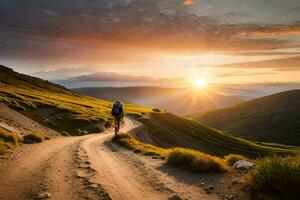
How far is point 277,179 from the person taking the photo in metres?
10.8

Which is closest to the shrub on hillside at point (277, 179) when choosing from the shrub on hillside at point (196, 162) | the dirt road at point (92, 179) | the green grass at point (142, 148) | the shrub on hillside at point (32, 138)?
the dirt road at point (92, 179)

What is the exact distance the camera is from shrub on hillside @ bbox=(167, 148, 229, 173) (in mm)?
15344

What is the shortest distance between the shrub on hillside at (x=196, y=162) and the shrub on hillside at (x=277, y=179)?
12.0ft

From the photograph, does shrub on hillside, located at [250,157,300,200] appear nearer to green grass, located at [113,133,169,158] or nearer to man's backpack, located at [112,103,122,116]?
green grass, located at [113,133,169,158]

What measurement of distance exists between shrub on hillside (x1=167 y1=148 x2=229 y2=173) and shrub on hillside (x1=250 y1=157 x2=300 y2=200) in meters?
3.65

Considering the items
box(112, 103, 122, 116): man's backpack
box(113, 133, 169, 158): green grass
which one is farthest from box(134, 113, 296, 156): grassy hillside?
box(113, 133, 169, 158): green grass

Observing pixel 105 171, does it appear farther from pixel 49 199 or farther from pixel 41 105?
pixel 41 105

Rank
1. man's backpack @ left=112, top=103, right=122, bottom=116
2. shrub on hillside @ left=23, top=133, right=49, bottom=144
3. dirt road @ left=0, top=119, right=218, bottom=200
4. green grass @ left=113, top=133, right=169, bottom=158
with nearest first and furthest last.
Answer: dirt road @ left=0, top=119, right=218, bottom=200
green grass @ left=113, top=133, right=169, bottom=158
shrub on hillside @ left=23, top=133, right=49, bottom=144
man's backpack @ left=112, top=103, right=122, bottom=116

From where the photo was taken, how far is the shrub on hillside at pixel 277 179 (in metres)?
10.4

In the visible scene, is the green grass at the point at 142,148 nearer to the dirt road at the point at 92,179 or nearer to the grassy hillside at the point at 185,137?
the dirt road at the point at 92,179

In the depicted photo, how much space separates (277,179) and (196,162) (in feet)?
17.7

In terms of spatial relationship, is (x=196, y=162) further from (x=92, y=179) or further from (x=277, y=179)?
(x=277, y=179)

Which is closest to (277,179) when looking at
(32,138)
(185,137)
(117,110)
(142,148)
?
(142,148)

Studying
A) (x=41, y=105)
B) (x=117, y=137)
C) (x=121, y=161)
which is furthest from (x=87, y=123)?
(x=121, y=161)
